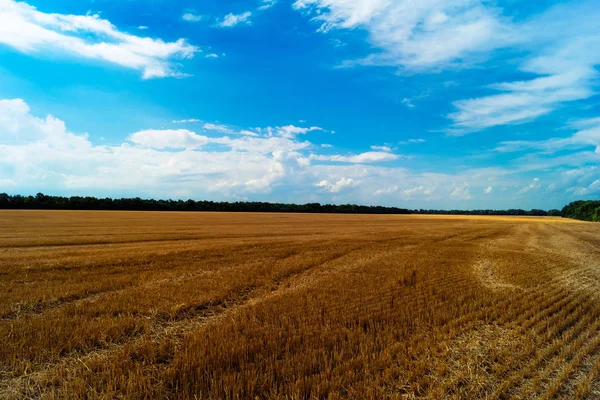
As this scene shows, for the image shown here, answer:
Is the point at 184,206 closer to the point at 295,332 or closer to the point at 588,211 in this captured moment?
the point at 295,332

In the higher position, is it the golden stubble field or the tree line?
the tree line

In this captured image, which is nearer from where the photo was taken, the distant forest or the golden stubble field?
the golden stubble field

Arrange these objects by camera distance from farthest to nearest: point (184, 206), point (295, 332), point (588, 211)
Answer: point (184, 206) < point (588, 211) < point (295, 332)

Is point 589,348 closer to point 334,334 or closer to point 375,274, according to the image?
point 334,334

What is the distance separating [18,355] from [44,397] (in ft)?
6.00

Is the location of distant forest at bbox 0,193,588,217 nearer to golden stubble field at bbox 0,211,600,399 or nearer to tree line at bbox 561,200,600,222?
tree line at bbox 561,200,600,222

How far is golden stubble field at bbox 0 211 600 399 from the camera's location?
16.5 ft

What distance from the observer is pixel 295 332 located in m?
6.88

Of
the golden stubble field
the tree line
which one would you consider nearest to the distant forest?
the tree line

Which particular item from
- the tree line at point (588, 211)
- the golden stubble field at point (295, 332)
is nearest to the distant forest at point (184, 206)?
the tree line at point (588, 211)

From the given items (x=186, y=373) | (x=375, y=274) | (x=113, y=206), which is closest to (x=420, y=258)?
(x=375, y=274)

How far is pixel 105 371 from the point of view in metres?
5.25

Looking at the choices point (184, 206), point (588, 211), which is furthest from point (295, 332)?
point (588, 211)

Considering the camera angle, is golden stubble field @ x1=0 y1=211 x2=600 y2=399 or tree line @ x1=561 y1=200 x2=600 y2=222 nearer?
golden stubble field @ x1=0 y1=211 x2=600 y2=399
